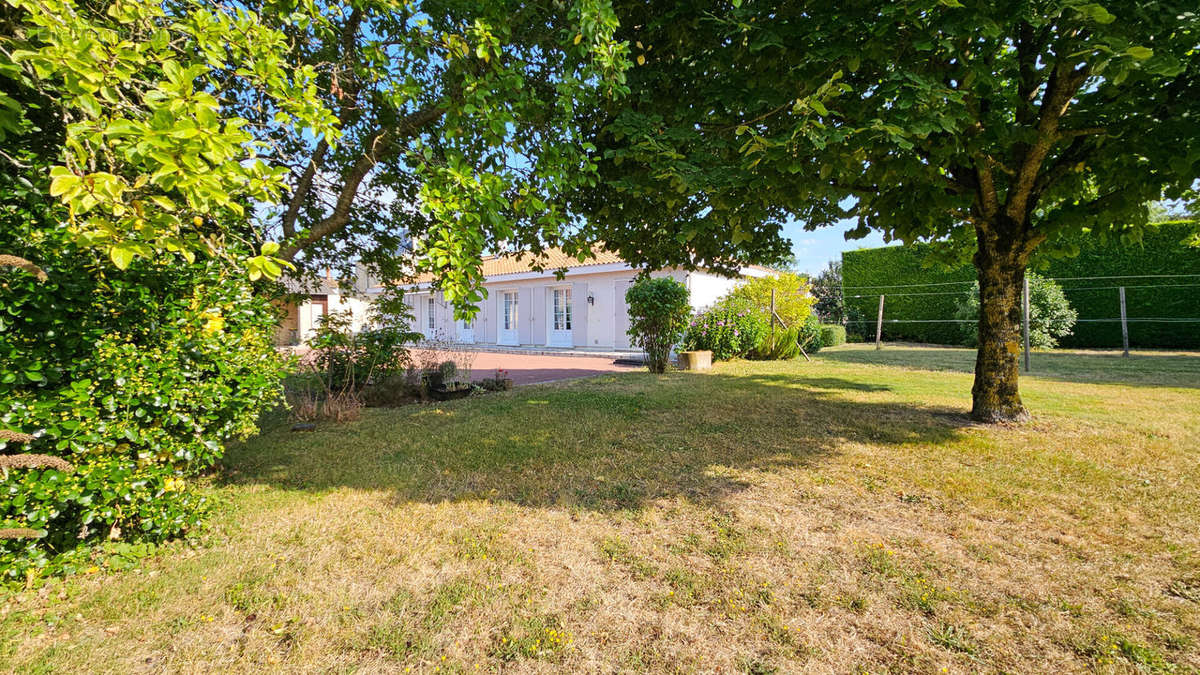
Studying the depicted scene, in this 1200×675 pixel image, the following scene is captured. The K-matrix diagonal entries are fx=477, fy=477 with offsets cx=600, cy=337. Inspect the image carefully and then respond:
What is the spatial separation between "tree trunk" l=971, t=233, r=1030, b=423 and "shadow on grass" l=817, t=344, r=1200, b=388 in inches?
182

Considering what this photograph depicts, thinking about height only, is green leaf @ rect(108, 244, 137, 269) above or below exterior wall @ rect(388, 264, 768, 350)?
below

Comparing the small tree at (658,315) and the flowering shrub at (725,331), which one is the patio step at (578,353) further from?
the small tree at (658,315)

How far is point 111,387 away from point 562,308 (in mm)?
15660

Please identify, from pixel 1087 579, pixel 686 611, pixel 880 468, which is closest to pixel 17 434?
pixel 686 611

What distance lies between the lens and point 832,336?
1692cm

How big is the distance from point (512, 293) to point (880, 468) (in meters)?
17.0

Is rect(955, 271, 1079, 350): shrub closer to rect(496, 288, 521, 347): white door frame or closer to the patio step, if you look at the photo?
the patio step

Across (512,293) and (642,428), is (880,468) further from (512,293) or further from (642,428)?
(512,293)

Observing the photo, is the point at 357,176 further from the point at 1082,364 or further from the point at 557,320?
the point at 1082,364

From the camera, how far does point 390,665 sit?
1.90m

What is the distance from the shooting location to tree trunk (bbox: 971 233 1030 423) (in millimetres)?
5254

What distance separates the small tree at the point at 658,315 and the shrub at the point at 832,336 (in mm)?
8174

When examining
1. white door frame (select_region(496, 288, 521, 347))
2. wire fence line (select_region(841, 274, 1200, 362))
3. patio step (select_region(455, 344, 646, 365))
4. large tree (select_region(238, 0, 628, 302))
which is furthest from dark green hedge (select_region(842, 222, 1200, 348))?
white door frame (select_region(496, 288, 521, 347))

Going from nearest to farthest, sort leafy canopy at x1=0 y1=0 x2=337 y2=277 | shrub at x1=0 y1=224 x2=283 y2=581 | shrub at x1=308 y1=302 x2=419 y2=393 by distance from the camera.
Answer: leafy canopy at x1=0 y1=0 x2=337 y2=277 < shrub at x1=0 y1=224 x2=283 y2=581 < shrub at x1=308 y1=302 x2=419 y2=393
